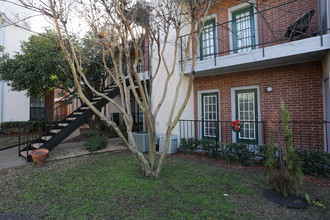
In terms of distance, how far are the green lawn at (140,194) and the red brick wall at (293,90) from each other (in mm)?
2320

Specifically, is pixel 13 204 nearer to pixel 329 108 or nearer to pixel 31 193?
pixel 31 193

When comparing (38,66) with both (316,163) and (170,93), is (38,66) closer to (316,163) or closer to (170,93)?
(170,93)

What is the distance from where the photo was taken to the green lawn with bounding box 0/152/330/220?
2.93 m

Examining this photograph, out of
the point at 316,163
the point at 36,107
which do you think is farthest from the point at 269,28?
the point at 36,107

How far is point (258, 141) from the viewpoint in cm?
631

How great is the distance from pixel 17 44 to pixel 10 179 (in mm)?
12529

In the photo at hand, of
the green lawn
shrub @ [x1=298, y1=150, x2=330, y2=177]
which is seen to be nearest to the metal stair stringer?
the green lawn

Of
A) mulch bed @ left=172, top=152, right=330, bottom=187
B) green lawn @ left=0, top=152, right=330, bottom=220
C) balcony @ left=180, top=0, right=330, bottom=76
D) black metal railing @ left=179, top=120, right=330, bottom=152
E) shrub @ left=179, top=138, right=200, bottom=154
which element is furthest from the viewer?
shrub @ left=179, top=138, right=200, bottom=154

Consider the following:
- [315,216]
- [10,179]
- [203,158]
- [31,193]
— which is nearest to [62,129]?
[10,179]

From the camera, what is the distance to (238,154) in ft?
18.2

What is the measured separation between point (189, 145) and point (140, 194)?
11.6 feet

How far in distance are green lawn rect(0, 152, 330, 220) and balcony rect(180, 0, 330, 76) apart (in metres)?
3.16

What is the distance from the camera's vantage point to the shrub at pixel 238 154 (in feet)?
17.5

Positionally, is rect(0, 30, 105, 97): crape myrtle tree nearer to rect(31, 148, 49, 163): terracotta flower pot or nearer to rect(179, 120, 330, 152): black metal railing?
rect(31, 148, 49, 163): terracotta flower pot
